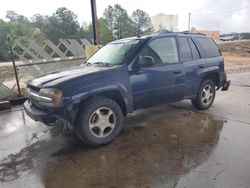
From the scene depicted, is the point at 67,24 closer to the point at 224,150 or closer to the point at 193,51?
the point at 193,51

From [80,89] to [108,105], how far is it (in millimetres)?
543

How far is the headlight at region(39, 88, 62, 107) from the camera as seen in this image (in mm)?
3748

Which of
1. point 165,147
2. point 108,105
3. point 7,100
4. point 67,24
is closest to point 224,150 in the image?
point 165,147

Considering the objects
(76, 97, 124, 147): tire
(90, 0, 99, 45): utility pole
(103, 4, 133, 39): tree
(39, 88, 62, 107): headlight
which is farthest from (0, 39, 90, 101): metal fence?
(103, 4, 133, 39): tree

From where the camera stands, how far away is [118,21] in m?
Answer: 32.7

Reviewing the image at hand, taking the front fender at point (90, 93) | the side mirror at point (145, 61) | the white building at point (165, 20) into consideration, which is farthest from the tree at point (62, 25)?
the white building at point (165, 20)

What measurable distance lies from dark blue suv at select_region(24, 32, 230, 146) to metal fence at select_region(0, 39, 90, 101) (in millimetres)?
3360

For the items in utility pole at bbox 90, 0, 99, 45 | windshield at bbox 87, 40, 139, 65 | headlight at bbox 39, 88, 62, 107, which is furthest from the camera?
utility pole at bbox 90, 0, 99, 45

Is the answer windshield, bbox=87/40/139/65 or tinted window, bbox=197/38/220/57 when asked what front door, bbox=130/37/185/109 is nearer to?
windshield, bbox=87/40/139/65

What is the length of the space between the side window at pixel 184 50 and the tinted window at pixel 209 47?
1.64 ft

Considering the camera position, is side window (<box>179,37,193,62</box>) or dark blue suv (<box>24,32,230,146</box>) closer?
dark blue suv (<box>24,32,230,146</box>)

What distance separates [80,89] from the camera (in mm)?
3889

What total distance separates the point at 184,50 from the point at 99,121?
2.40 meters

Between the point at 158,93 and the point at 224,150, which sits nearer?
the point at 224,150
